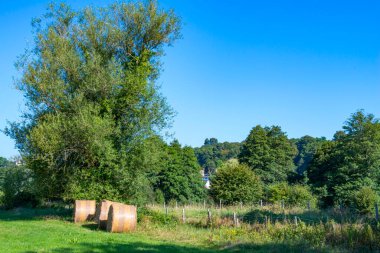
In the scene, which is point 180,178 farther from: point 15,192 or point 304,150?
point 304,150

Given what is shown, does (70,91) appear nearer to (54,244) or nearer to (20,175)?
(54,244)

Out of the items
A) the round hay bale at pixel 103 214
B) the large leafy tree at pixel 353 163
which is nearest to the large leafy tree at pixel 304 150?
the large leafy tree at pixel 353 163

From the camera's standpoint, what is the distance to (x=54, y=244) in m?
14.1

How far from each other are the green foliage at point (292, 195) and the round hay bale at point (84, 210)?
91.6 ft

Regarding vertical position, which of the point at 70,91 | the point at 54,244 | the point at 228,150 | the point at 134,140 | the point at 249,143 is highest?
the point at 228,150

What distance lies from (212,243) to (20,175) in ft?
97.6

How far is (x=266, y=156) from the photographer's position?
65.8 m

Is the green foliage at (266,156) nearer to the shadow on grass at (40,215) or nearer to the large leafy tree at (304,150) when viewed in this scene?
the large leafy tree at (304,150)

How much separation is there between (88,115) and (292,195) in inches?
1245

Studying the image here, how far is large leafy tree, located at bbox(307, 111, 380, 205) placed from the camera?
48750 millimetres

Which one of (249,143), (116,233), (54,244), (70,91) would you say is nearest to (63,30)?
(70,91)

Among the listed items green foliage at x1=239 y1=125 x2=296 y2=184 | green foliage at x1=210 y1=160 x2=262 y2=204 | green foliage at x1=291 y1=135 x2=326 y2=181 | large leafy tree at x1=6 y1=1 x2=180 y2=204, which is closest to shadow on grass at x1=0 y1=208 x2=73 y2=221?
large leafy tree at x1=6 y1=1 x2=180 y2=204

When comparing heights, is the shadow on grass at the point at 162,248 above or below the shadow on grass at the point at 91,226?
below

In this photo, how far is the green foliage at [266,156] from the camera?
65.4 meters
